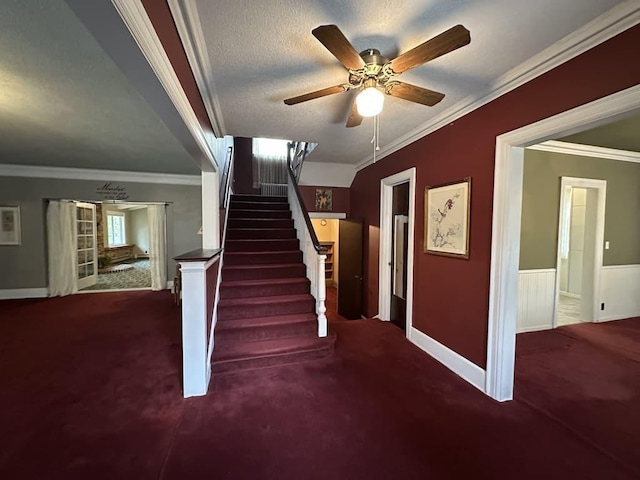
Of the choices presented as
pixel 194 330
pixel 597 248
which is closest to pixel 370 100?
pixel 194 330

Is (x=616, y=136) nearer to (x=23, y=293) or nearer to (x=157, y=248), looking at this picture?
(x=157, y=248)

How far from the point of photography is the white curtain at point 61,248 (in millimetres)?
5223

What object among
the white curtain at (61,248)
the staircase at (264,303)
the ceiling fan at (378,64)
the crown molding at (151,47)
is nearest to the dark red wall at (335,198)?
the staircase at (264,303)

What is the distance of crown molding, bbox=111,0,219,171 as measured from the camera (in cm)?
86

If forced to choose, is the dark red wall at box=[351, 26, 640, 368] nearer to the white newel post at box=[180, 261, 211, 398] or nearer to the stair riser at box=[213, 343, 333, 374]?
the stair riser at box=[213, 343, 333, 374]

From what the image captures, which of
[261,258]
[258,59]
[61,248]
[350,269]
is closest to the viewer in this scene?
[258,59]

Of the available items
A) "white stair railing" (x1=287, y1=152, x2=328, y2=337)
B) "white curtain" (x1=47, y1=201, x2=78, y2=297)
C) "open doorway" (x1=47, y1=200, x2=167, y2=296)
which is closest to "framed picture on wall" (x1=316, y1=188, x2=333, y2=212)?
"white stair railing" (x1=287, y1=152, x2=328, y2=337)

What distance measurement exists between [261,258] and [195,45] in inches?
103

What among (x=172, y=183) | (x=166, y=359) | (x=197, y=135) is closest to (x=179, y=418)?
(x=166, y=359)

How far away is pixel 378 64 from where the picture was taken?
166cm

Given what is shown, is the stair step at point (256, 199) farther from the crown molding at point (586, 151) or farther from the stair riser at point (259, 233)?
the crown molding at point (586, 151)

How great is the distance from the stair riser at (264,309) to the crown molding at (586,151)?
3615 mm

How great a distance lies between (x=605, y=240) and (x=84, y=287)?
9807mm

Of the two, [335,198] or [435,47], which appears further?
[335,198]
